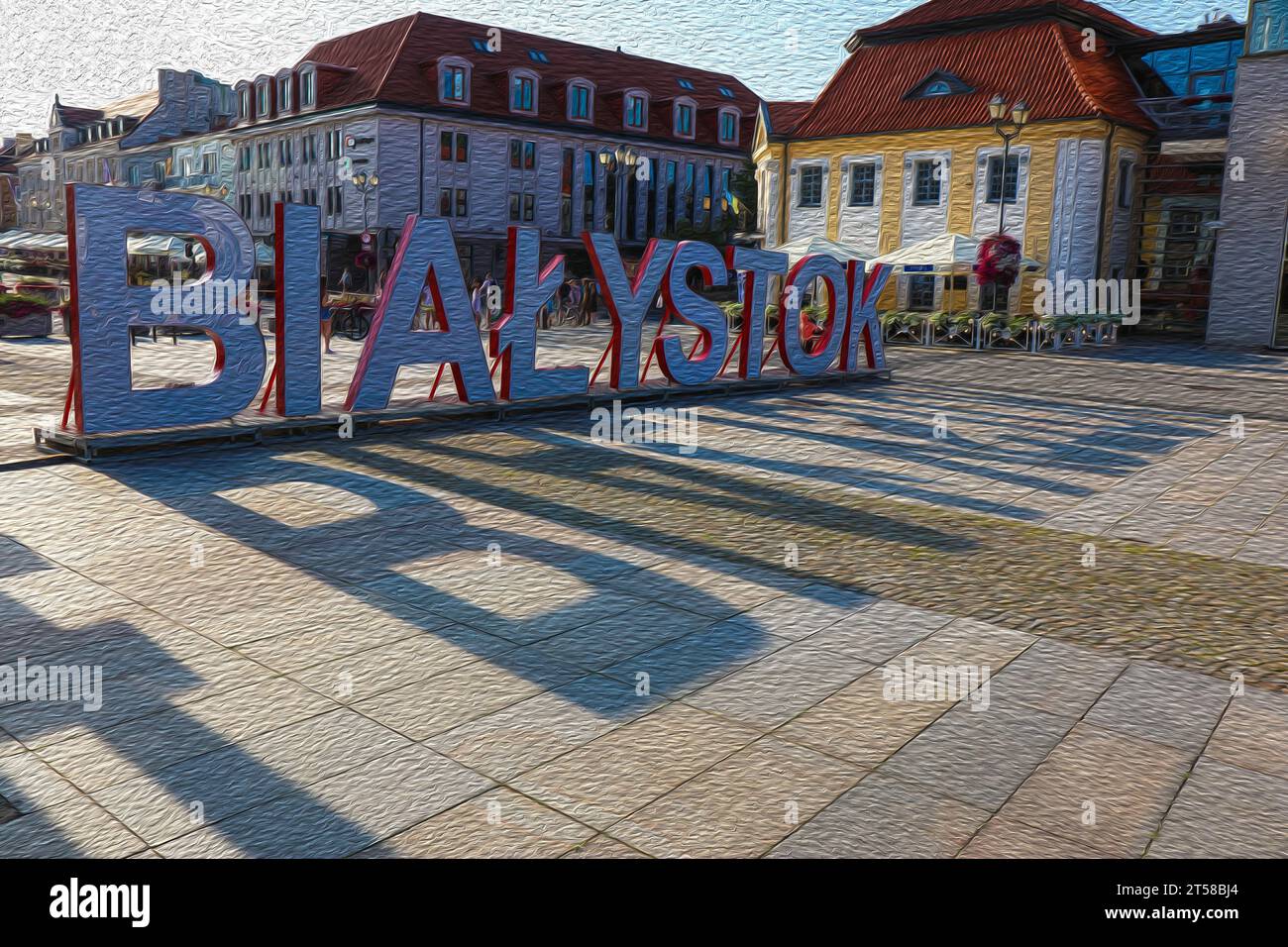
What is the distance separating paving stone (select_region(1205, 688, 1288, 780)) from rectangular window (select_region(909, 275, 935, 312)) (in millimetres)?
31165

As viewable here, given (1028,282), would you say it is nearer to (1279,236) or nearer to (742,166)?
(1279,236)

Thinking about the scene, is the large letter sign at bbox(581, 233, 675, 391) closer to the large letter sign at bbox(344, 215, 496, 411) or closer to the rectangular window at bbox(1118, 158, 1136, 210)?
the large letter sign at bbox(344, 215, 496, 411)

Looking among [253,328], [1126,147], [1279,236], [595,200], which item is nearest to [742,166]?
[595,200]

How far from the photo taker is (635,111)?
51.9 m

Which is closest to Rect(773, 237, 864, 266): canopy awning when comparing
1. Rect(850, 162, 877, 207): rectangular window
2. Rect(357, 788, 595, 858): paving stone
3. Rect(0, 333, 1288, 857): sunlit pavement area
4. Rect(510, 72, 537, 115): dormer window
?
Rect(850, 162, 877, 207): rectangular window

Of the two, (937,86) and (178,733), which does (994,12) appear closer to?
(937,86)

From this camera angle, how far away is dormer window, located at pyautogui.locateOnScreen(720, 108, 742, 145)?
5612cm

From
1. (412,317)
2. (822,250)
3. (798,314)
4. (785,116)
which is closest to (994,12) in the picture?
(822,250)

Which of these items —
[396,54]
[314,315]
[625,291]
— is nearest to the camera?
[314,315]

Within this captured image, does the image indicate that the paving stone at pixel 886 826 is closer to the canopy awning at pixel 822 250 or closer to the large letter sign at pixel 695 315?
the large letter sign at pixel 695 315

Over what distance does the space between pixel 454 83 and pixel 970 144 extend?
22.5 m

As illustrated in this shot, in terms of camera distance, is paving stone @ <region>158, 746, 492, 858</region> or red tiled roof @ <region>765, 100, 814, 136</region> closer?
paving stone @ <region>158, 746, 492, 858</region>

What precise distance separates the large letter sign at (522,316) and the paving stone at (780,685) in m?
8.84

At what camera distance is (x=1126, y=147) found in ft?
108
